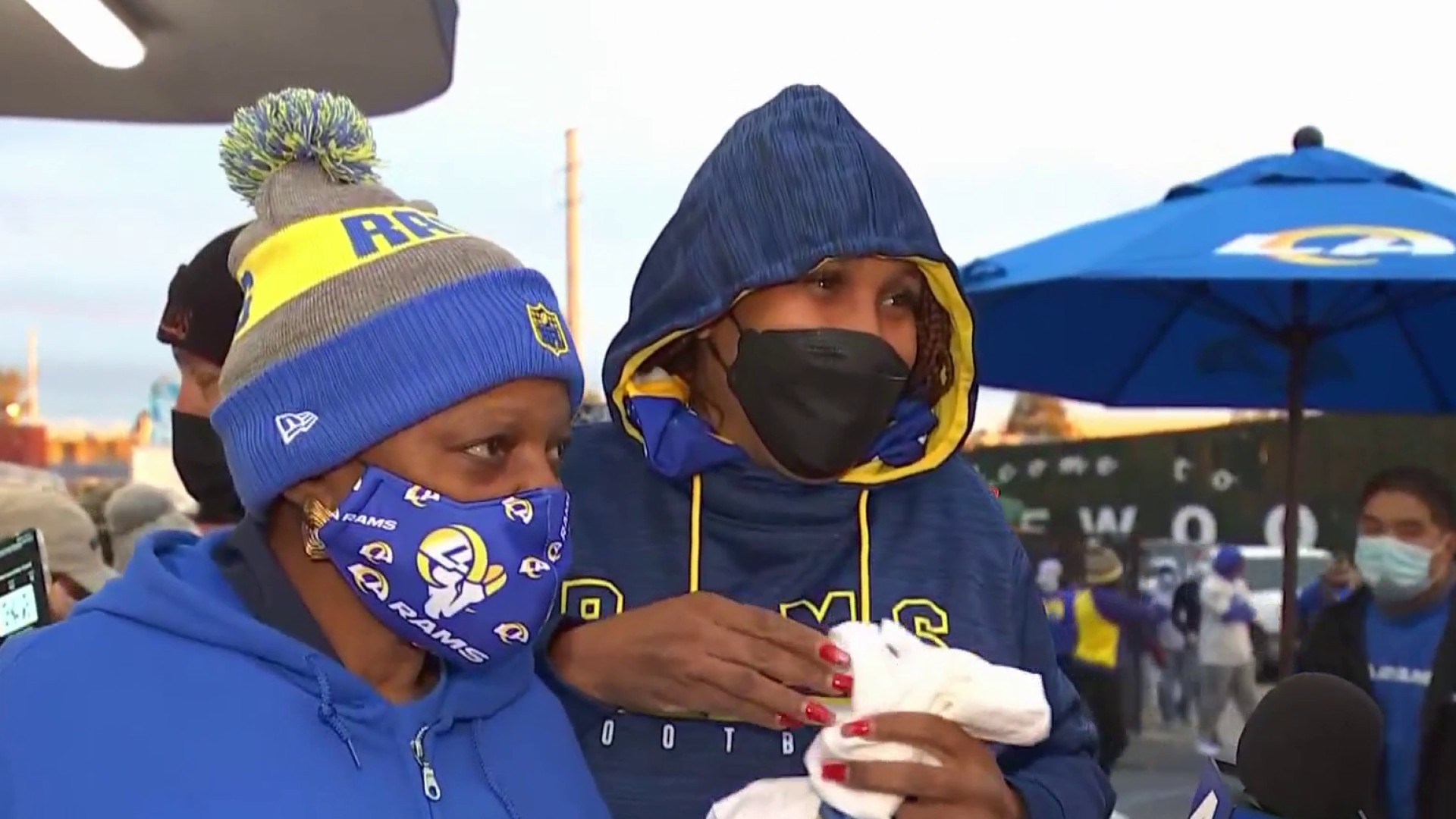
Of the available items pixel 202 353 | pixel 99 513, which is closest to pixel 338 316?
pixel 202 353

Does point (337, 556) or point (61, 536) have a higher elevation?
point (337, 556)

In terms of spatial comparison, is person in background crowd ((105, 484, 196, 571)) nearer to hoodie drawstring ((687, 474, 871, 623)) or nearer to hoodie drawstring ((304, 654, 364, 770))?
hoodie drawstring ((687, 474, 871, 623))

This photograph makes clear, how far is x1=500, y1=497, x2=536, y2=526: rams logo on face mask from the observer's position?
143 cm

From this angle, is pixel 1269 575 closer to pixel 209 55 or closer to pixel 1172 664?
pixel 1172 664

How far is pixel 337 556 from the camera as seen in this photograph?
1.42m

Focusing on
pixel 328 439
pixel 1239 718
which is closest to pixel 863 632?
pixel 328 439

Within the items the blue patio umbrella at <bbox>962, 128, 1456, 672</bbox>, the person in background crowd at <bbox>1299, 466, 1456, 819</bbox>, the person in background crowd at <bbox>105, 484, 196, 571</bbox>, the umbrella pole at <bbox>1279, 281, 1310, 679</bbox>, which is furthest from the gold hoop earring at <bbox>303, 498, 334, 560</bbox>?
the umbrella pole at <bbox>1279, 281, 1310, 679</bbox>

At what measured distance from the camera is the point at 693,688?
1.63m

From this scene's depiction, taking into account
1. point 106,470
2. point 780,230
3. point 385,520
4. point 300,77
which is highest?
point 300,77

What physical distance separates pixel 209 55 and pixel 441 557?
96.2 inches

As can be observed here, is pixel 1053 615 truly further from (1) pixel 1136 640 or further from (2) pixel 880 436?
(2) pixel 880 436

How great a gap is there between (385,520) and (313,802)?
29 cm

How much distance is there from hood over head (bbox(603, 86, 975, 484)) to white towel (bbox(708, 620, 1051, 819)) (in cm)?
36

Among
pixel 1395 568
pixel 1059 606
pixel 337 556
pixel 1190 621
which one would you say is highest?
pixel 337 556
